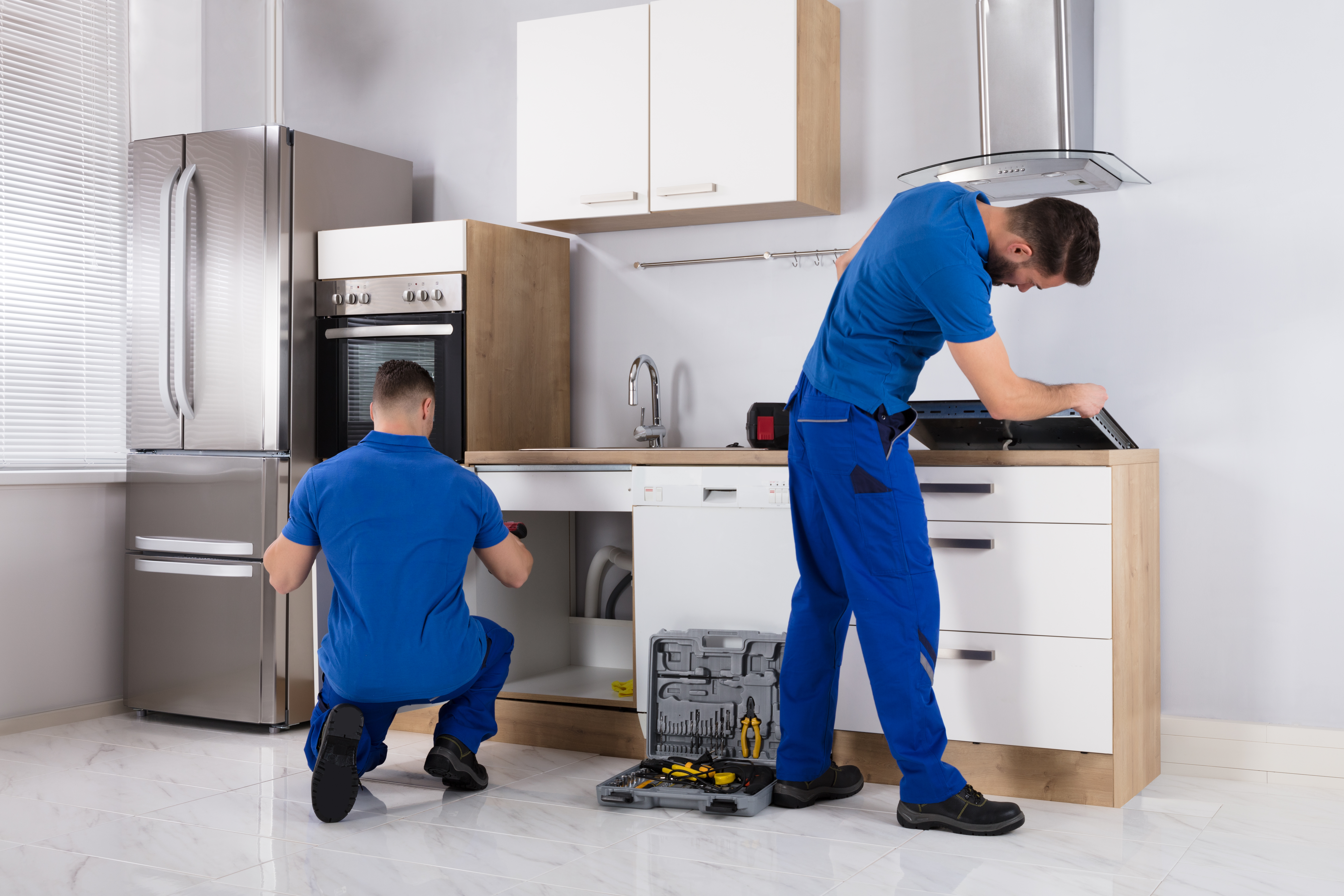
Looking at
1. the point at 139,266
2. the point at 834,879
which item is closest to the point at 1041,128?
the point at 834,879

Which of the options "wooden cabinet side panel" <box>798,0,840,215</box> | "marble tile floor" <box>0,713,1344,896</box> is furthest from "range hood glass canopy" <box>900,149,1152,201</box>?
"marble tile floor" <box>0,713,1344,896</box>

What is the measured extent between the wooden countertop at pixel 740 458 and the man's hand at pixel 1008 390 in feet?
0.84

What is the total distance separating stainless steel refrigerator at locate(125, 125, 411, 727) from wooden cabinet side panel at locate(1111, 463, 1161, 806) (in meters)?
2.40

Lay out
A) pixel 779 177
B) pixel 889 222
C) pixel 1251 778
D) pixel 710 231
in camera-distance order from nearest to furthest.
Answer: pixel 889 222, pixel 1251 778, pixel 779 177, pixel 710 231

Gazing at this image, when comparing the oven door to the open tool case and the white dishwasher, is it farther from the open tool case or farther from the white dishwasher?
the open tool case

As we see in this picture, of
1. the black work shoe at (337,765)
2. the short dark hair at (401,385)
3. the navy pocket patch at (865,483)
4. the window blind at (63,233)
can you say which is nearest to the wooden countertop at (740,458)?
the navy pocket patch at (865,483)

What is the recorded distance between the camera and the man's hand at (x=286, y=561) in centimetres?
264

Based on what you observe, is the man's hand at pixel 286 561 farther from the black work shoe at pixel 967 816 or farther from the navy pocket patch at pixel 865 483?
the black work shoe at pixel 967 816

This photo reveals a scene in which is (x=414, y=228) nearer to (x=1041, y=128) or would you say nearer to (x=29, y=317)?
(x=29, y=317)

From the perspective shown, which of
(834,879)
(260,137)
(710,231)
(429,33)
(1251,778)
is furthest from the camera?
(429,33)

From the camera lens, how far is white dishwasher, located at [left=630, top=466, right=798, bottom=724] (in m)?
3.02

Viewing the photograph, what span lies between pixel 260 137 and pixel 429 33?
0.99 m

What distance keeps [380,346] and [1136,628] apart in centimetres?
236

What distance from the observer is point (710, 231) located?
3.88 meters
